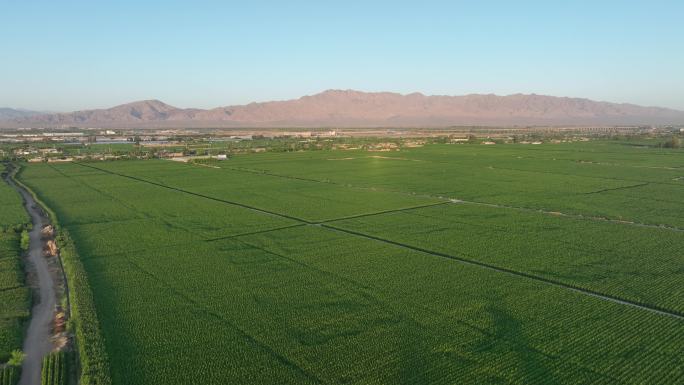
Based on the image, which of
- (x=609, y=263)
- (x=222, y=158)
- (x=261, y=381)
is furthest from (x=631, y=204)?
(x=222, y=158)

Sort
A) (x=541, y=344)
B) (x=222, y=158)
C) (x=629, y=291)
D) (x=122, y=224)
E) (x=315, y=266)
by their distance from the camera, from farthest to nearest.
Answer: (x=222, y=158) → (x=122, y=224) → (x=315, y=266) → (x=629, y=291) → (x=541, y=344)

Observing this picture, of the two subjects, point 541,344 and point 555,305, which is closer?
point 541,344

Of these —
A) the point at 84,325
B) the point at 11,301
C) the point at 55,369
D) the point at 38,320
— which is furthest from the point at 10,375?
the point at 11,301

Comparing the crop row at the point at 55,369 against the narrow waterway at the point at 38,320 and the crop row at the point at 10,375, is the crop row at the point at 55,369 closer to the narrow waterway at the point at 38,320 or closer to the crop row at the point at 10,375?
the narrow waterway at the point at 38,320

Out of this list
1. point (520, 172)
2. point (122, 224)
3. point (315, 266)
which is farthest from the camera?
point (520, 172)

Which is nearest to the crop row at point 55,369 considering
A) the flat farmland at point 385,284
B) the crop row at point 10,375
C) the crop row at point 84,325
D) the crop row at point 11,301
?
the crop row at point 84,325

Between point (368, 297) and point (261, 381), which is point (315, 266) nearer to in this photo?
point (368, 297)
